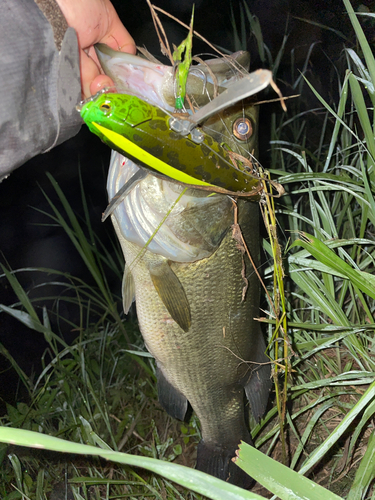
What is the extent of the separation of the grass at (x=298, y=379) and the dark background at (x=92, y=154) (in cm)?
25

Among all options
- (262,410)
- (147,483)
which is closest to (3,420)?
(147,483)

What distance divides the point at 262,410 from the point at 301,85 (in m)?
2.21

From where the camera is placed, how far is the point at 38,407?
237cm

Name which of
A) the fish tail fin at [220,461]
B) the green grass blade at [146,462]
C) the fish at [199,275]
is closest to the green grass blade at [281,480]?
the green grass blade at [146,462]

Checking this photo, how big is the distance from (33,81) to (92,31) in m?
0.31

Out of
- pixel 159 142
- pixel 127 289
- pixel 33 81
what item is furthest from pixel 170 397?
pixel 33 81

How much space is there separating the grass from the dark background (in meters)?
0.25

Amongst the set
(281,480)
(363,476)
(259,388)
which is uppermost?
(281,480)

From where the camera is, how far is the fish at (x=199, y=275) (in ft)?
3.93

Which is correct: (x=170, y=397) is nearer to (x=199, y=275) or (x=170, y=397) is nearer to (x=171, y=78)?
(x=199, y=275)

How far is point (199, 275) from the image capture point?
150 cm

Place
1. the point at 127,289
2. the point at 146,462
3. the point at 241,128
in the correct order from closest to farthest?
1. the point at 146,462
2. the point at 241,128
3. the point at 127,289

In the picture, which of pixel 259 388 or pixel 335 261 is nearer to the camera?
pixel 335 261

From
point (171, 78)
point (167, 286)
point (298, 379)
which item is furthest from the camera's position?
point (298, 379)
